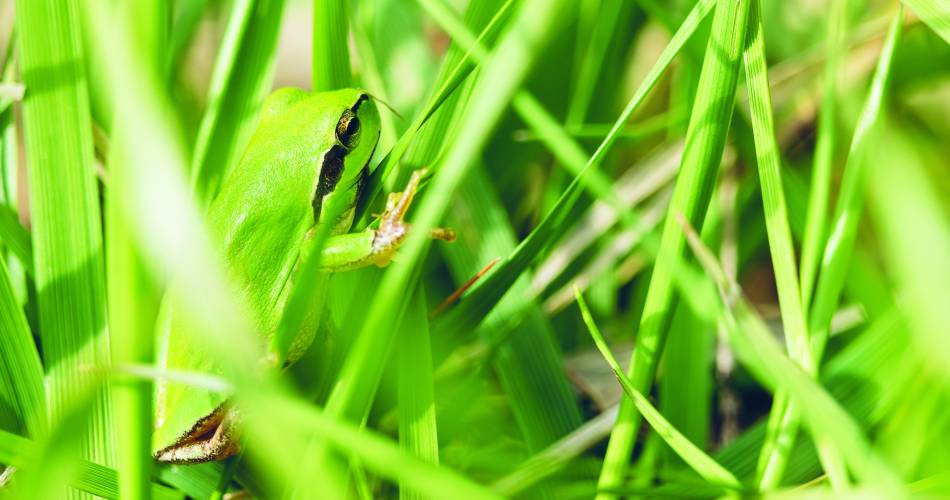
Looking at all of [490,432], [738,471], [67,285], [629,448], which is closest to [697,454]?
[629,448]

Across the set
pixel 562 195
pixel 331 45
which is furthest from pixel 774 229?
pixel 331 45

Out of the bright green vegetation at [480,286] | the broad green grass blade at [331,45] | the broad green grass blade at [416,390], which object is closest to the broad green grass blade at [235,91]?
the bright green vegetation at [480,286]

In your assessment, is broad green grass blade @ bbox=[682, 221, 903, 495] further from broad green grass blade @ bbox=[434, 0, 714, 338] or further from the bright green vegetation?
broad green grass blade @ bbox=[434, 0, 714, 338]

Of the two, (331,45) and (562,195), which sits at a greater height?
(331,45)

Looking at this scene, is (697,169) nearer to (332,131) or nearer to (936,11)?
(936,11)

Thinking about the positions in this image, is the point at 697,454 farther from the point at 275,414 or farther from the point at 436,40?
the point at 436,40

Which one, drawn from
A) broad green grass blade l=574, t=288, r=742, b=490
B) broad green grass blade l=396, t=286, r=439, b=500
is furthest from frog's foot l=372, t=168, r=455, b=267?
broad green grass blade l=574, t=288, r=742, b=490

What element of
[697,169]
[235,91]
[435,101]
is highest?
[235,91]
